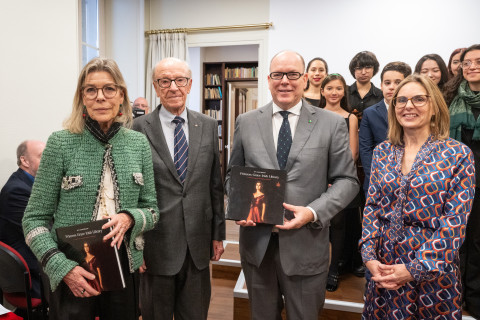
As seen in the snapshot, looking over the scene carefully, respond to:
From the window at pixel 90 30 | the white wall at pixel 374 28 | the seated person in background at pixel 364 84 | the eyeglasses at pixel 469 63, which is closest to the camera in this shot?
the eyeglasses at pixel 469 63

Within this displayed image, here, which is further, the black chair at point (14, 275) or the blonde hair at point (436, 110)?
the black chair at point (14, 275)

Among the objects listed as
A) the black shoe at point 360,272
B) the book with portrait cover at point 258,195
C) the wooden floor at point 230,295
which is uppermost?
the book with portrait cover at point 258,195

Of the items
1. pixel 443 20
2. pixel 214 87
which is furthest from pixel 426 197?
pixel 214 87

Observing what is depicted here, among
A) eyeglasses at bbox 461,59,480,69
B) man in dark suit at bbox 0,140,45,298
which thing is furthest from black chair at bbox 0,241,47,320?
eyeglasses at bbox 461,59,480,69

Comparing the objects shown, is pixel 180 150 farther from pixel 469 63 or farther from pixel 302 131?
pixel 469 63

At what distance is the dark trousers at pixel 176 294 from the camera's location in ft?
5.44

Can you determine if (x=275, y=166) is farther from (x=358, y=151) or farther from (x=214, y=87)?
(x=214, y=87)

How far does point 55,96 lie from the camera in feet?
10.8

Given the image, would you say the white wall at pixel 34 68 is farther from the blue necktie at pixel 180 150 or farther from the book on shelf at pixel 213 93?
the book on shelf at pixel 213 93

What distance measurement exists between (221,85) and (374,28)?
334 centimetres

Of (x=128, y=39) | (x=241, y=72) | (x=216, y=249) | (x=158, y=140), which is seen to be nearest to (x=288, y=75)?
(x=158, y=140)

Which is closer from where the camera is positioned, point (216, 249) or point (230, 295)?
point (216, 249)

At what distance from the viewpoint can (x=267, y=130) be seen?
5.29 feet

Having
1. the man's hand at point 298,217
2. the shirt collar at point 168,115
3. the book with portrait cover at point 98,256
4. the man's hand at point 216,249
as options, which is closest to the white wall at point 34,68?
the shirt collar at point 168,115
